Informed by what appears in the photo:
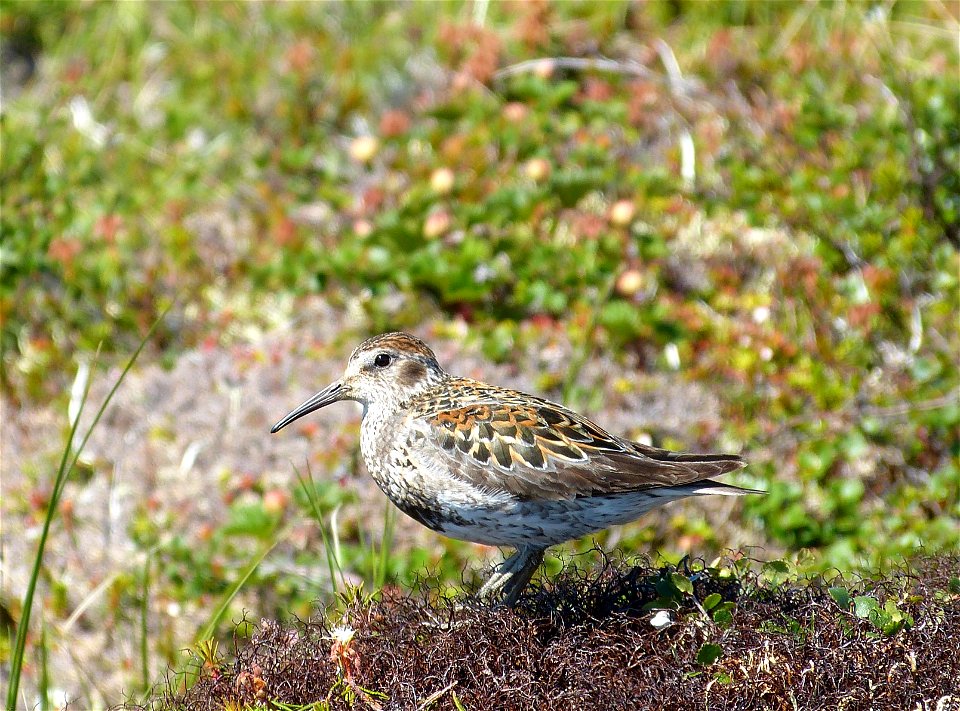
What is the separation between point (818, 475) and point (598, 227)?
2261 mm

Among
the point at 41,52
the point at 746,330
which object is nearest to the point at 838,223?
the point at 746,330

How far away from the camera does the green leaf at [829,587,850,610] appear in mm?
4445

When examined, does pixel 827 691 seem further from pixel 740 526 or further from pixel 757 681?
pixel 740 526

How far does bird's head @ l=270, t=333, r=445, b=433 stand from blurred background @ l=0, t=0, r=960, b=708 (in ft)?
2.82

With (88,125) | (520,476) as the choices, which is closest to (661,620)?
(520,476)

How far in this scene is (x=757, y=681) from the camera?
414cm

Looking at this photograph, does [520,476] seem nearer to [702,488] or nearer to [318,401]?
[702,488]

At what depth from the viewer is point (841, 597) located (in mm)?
4445

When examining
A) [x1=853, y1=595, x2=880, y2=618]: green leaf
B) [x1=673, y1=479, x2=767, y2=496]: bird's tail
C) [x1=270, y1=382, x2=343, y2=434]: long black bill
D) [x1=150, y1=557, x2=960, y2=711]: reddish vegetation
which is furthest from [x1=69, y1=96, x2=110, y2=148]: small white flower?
[x1=853, y1=595, x2=880, y2=618]: green leaf

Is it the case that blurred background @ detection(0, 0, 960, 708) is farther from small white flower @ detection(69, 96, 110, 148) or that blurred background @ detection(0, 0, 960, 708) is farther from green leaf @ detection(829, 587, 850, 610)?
green leaf @ detection(829, 587, 850, 610)

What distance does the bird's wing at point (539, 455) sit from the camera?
5055 mm

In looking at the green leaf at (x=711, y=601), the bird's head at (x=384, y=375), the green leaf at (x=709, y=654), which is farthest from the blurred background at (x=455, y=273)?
the green leaf at (x=709, y=654)

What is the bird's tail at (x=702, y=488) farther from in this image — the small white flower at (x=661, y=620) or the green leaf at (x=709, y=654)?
the green leaf at (x=709, y=654)

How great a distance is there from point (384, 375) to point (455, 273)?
2.18m
